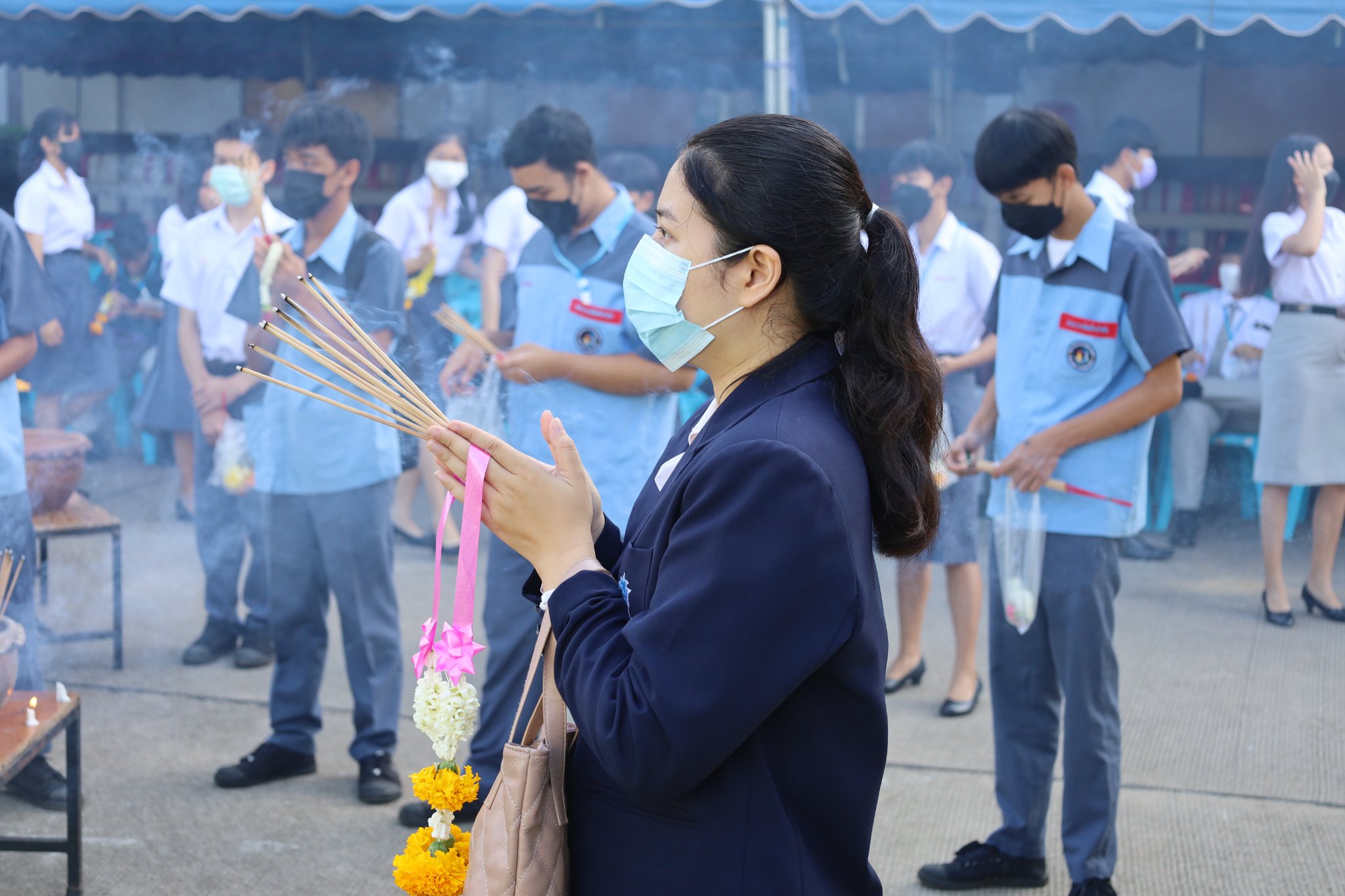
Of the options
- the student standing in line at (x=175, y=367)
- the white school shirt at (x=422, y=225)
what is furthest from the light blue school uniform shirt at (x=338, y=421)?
the white school shirt at (x=422, y=225)

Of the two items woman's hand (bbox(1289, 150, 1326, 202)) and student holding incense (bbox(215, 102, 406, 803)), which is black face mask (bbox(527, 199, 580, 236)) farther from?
woman's hand (bbox(1289, 150, 1326, 202))

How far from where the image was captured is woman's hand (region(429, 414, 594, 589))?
4.82ft

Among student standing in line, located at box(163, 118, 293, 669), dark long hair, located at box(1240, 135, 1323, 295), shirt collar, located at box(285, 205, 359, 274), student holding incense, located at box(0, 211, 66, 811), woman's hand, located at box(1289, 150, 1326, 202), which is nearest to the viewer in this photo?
student holding incense, located at box(0, 211, 66, 811)

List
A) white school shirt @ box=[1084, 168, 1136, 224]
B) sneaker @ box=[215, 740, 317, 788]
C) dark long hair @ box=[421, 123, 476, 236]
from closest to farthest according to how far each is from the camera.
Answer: sneaker @ box=[215, 740, 317, 788]
white school shirt @ box=[1084, 168, 1136, 224]
dark long hair @ box=[421, 123, 476, 236]

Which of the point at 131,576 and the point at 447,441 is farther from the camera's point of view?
the point at 131,576

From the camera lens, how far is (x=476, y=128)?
22.5 feet

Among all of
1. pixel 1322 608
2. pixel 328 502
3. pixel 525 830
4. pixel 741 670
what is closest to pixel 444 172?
pixel 328 502

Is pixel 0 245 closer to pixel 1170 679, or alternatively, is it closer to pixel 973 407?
pixel 973 407

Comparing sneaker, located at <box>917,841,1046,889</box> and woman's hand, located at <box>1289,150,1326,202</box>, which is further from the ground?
woman's hand, located at <box>1289,150,1326,202</box>

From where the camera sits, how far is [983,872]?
123 inches

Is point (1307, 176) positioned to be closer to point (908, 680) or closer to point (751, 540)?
point (908, 680)

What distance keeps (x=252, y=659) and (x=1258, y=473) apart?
163 inches

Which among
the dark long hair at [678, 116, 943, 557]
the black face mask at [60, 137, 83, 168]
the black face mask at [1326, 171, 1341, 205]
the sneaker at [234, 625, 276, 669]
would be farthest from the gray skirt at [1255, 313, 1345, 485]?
the black face mask at [60, 137, 83, 168]

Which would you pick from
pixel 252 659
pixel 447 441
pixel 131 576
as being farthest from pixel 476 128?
pixel 447 441
